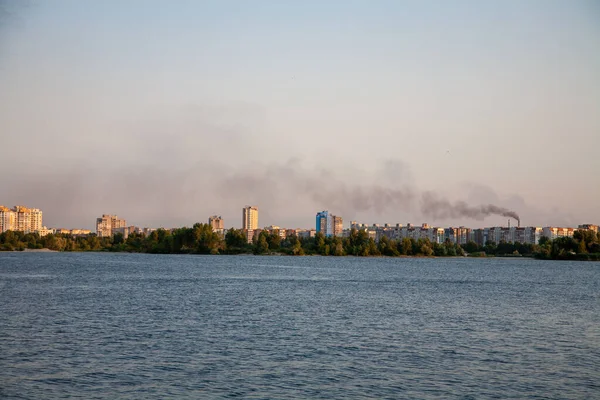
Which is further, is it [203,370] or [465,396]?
[203,370]

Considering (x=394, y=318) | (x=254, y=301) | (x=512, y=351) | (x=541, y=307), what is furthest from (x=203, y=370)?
(x=541, y=307)

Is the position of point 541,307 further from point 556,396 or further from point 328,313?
point 556,396

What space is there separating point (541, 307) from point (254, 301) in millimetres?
22070

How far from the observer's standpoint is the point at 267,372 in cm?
2506

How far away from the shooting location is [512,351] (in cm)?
3036

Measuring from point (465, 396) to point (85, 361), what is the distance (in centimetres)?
1446

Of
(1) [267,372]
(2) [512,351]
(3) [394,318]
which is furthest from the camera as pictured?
(3) [394,318]

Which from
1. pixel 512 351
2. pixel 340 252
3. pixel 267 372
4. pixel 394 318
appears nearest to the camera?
pixel 267 372

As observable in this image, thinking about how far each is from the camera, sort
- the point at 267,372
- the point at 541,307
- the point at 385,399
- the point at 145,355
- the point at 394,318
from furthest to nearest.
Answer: the point at 541,307 < the point at 394,318 < the point at 145,355 < the point at 267,372 < the point at 385,399

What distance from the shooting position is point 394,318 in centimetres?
4206

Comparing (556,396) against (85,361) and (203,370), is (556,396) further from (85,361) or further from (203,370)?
(85,361)

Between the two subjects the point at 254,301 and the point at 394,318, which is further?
the point at 254,301

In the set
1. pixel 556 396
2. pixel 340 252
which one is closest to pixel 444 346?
pixel 556 396

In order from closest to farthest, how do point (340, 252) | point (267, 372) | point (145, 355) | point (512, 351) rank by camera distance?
point (267, 372), point (145, 355), point (512, 351), point (340, 252)
